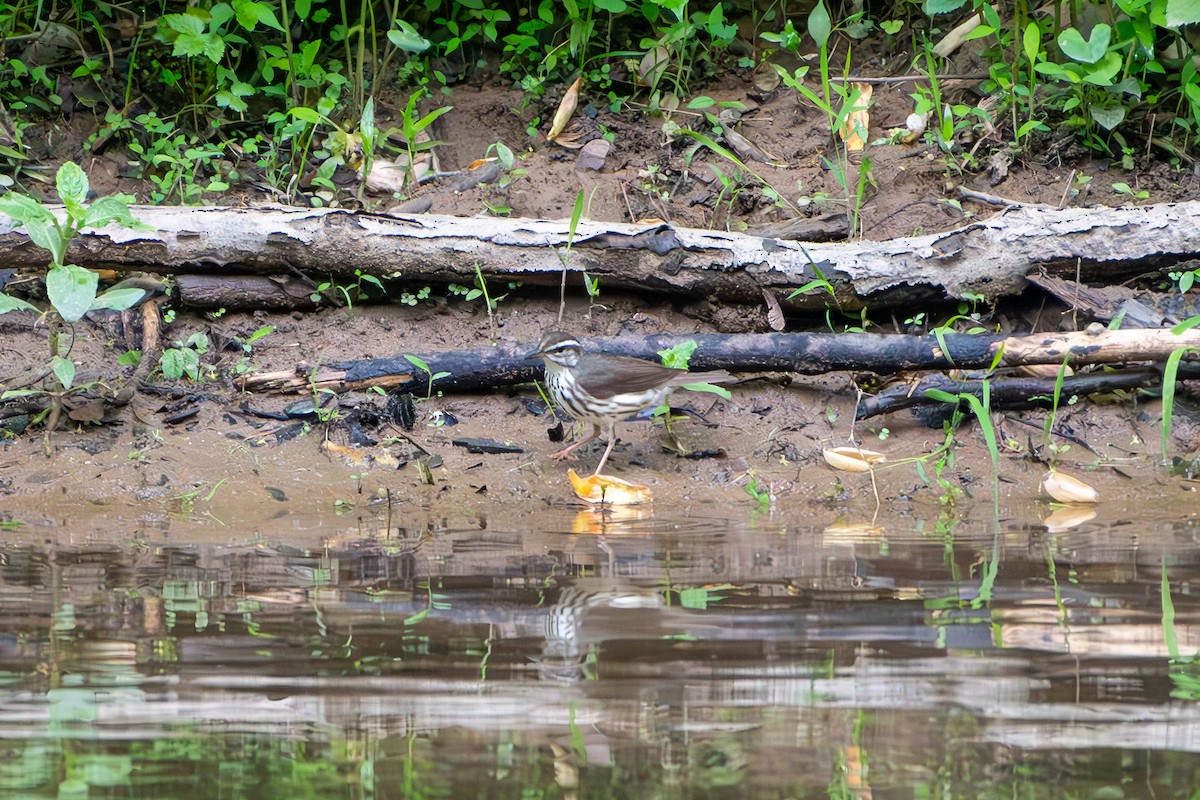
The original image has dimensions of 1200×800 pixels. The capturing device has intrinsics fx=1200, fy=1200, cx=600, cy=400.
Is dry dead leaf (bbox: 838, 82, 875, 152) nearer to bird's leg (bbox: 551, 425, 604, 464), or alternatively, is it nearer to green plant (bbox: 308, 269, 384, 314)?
bird's leg (bbox: 551, 425, 604, 464)

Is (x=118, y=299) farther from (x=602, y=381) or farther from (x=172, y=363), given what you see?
(x=602, y=381)

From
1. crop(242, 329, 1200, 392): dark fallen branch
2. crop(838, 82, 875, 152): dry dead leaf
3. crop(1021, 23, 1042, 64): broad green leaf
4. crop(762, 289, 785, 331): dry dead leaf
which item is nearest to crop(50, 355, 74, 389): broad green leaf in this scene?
crop(242, 329, 1200, 392): dark fallen branch

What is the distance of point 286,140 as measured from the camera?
872cm

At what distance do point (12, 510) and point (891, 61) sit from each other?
687 cm

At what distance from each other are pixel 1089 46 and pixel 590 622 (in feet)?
19.1

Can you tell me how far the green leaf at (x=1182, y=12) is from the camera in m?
6.89

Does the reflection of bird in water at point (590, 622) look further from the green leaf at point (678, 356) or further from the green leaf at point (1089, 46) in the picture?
the green leaf at point (1089, 46)

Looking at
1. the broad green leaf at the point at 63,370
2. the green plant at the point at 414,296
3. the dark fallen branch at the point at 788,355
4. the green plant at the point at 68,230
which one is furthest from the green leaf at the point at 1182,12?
the broad green leaf at the point at 63,370

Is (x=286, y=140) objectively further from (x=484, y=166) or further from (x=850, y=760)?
(x=850, y=760)

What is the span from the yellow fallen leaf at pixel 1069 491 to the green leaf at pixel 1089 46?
10.3ft

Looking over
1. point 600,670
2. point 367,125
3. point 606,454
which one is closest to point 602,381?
point 606,454

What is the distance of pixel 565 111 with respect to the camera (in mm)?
8727

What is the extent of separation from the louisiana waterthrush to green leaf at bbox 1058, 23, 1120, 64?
10.8 ft

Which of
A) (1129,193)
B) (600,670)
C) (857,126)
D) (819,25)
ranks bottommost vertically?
(600,670)
